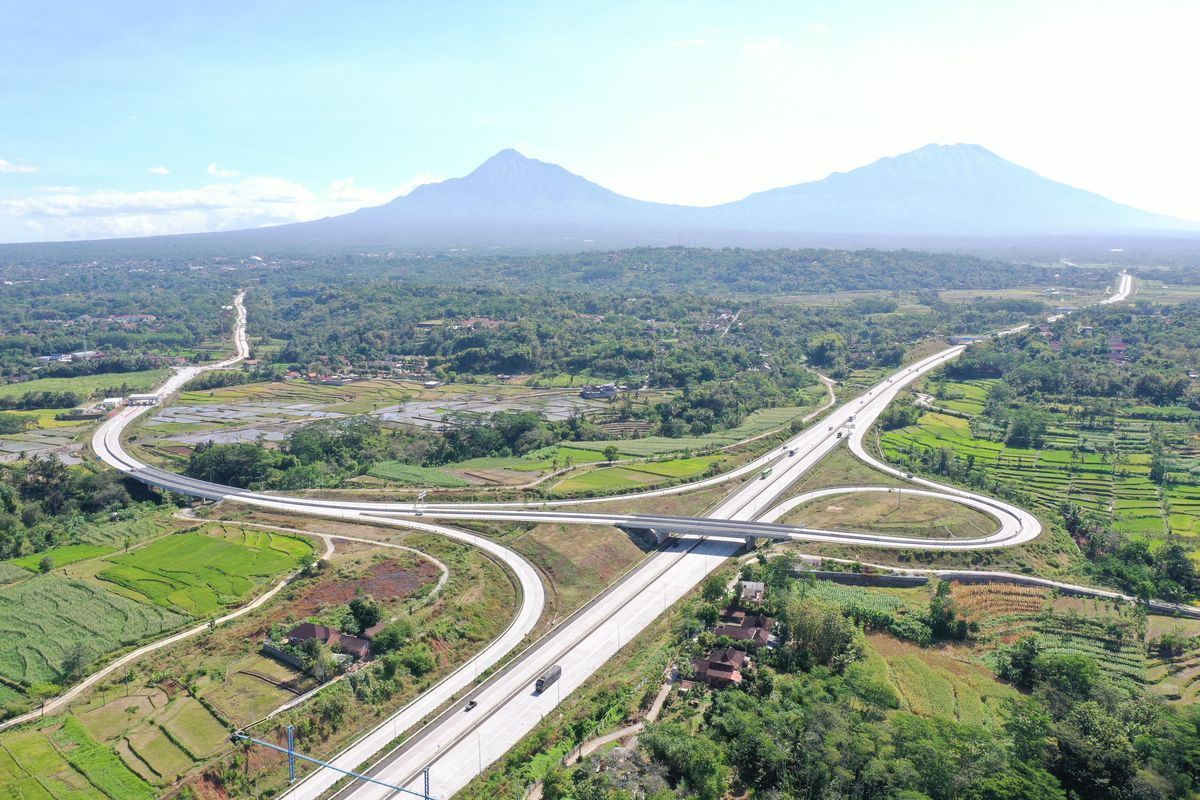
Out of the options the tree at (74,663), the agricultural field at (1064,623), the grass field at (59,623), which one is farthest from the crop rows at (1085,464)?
the tree at (74,663)

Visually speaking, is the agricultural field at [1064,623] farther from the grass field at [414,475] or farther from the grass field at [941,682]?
the grass field at [414,475]

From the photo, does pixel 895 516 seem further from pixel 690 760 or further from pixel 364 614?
pixel 364 614

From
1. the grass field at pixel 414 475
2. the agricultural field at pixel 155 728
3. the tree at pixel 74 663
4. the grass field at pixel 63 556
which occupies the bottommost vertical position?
the agricultural field at pixel 155 728

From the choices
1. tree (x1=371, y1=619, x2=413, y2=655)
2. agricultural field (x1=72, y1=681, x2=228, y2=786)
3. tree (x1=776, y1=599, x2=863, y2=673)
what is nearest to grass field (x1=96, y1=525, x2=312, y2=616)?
agricultural field (x1=72, y1=681, x2=228, y2=786)

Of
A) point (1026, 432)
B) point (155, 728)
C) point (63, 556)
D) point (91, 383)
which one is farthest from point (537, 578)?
point (91, 383)

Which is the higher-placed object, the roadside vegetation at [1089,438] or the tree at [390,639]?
the roadside vegetation at [1089,438]

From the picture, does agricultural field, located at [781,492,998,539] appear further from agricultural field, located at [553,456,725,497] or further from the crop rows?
agricultural field, located at [553,456,725,497]
